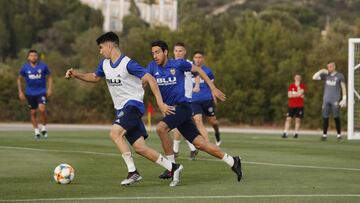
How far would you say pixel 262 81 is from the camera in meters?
48.5

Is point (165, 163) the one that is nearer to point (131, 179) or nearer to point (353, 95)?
point (131, 179)

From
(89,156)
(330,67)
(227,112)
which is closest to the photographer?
(89,156)

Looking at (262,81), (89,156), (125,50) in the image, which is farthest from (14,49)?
(89,156)

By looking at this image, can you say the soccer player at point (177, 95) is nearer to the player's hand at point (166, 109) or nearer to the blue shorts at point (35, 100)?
the player's hand at point (166, 109)

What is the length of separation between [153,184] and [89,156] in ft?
19.0

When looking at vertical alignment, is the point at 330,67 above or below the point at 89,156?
above

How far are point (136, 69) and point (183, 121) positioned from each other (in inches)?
54.4

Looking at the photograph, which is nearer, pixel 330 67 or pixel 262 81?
pixel 330 67

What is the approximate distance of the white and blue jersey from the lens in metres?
13.6

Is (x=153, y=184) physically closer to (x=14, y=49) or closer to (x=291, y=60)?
(x=291, y=60)

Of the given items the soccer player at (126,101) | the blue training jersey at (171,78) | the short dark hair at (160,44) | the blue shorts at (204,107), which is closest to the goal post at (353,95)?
the blue shorts at (204,107)

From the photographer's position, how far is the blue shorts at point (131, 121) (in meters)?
13.5

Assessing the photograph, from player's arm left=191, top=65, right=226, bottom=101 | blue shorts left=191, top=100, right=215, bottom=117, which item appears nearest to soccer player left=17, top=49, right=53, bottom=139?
blue shorts left=191, top=100, right=215, bottom=117

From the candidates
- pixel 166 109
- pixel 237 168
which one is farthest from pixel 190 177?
pixel 166 109
